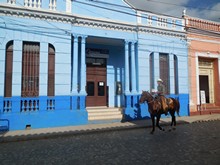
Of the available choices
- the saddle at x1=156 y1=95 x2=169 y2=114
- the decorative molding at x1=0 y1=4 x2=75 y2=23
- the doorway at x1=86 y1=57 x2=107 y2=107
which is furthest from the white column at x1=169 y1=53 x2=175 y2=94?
the decorative molding at x1=0 y1=4 x2=75 y2=23

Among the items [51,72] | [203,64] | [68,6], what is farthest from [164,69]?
[51,72]

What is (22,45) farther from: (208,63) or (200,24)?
(208,63)

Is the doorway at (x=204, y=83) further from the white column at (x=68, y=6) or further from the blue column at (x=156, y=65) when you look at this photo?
the white column at (x=68, y=6)

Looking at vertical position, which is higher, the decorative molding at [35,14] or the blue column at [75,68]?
the decorative molding at [35,14]

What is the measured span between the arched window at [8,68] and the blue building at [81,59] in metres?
0.04

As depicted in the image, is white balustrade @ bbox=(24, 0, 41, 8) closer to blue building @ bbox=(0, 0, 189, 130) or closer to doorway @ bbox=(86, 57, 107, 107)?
blue building @ bbox=(0, 0, 189, 130)

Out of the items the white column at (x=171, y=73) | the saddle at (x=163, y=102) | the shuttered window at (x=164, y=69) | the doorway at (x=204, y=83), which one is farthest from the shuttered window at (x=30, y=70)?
the doorway at (x=204, y=83)

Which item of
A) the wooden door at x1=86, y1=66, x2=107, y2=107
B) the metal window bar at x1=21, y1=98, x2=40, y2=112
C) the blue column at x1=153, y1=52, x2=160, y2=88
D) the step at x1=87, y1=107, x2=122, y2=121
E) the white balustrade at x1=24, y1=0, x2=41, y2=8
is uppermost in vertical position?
the white balustrade at x1=24, y1=0, x2=41, y2=8

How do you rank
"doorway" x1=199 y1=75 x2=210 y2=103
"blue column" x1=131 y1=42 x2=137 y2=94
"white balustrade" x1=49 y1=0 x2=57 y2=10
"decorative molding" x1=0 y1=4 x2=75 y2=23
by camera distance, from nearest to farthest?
"decorative molding" x1=0 y1=4 x2=75 y2=23
"white balustrade" x1=49 y1=0 x2=57 y2=10
"blue column" x1=131 y1=42 x2=137 y2=94
"doorway" x1=199 y1=75 x2=210 y2=103

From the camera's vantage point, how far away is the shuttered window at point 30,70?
9.85 metres

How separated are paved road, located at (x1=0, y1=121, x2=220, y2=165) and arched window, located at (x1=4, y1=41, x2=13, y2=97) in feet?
10.5

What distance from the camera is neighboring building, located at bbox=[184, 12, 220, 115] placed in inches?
548

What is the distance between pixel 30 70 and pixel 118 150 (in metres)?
6.48

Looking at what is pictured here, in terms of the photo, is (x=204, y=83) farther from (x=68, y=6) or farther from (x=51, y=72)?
(x=51, y=72)
